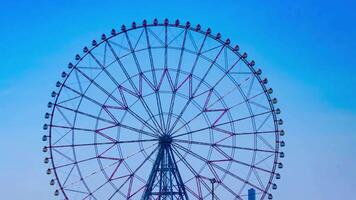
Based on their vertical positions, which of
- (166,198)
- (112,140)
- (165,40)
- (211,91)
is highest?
(165,40)

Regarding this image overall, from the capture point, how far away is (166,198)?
46469 millimetres

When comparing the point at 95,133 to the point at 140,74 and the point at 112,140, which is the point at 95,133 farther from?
the point at 140,74

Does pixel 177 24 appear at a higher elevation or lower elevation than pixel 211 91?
higher

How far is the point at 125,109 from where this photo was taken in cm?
4684

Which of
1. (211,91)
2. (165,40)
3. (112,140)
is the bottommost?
(112,140)

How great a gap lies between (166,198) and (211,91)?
8.04 meters

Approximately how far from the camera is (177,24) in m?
48.2

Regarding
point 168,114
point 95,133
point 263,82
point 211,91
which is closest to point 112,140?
point 95,133

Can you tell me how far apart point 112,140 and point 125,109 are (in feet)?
7.56

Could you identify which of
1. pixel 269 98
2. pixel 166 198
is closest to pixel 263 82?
pixel 269 98

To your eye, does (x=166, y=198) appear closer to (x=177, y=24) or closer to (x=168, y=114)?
(x=168, y=114)

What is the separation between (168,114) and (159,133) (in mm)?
1450

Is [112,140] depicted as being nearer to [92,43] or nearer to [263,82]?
[92,43]

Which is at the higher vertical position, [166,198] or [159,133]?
[159,133]
